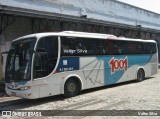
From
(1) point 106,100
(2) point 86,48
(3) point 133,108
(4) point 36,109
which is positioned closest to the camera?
(3) point 133,108

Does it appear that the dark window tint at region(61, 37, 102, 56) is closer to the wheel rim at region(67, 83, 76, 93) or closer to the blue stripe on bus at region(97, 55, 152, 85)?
the blue stripe on bus at region(97, 55, 152, 85)

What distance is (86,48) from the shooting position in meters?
13.5

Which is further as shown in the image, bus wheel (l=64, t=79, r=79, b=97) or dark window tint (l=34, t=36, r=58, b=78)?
bus wheel (l=64, t=79, r=79, b=97)

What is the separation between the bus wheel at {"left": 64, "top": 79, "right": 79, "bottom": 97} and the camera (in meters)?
12.3

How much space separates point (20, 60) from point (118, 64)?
243 inches

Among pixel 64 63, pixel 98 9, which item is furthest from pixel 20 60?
pixel 98 9

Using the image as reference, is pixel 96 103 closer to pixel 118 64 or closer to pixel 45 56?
pixel 45 56

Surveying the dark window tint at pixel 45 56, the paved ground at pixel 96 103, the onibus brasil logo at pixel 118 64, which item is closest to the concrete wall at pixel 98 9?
the dark window tint at pixel 45 56

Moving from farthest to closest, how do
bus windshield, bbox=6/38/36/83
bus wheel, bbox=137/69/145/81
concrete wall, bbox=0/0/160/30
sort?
concrete wall, bbox=0/0/160/30 < bus wheel, bbox=137/69/145/81 < bus windshield, bbox=6/38/36/83

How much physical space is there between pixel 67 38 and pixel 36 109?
11.9 ft

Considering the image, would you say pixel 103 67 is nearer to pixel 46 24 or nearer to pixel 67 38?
pixel 67 38

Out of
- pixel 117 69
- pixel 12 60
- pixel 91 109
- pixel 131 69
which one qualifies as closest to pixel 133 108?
pixel 91 109

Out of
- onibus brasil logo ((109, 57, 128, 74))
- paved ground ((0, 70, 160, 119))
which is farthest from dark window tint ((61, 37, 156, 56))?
paved ground ((0, 70, 160, 119))

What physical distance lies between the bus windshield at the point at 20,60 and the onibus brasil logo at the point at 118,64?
517 centimetres
